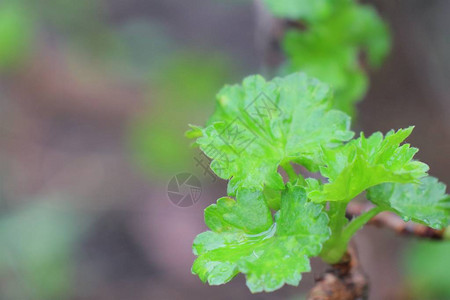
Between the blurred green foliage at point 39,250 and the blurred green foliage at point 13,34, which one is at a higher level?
the blurred green foliage at point 13,34

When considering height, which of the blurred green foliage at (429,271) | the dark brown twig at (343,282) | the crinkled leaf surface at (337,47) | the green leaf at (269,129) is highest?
the crinkled leaf surface at (337,47)

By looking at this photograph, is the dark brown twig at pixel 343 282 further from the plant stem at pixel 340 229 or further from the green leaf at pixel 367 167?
the green leaf at pixel 367 167

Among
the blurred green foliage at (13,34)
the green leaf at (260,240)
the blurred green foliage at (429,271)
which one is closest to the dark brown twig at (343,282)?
the green leaf at (260,240)

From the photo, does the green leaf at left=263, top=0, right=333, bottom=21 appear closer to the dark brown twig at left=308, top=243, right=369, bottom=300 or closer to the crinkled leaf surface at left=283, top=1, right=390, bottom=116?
the crinkled leaf surface at left=283, top=1, right=390, bottom=116

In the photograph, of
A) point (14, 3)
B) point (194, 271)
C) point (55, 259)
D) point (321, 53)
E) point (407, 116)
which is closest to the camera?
point (194, 271)

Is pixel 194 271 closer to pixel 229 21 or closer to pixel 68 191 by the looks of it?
pixel 68 191

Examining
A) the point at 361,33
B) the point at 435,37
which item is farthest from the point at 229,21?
the point at 361,33

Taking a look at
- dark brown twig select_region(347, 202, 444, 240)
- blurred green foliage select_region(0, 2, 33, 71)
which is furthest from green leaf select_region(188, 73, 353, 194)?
blurred green foliage select_region(0, 2, 33, 71)
